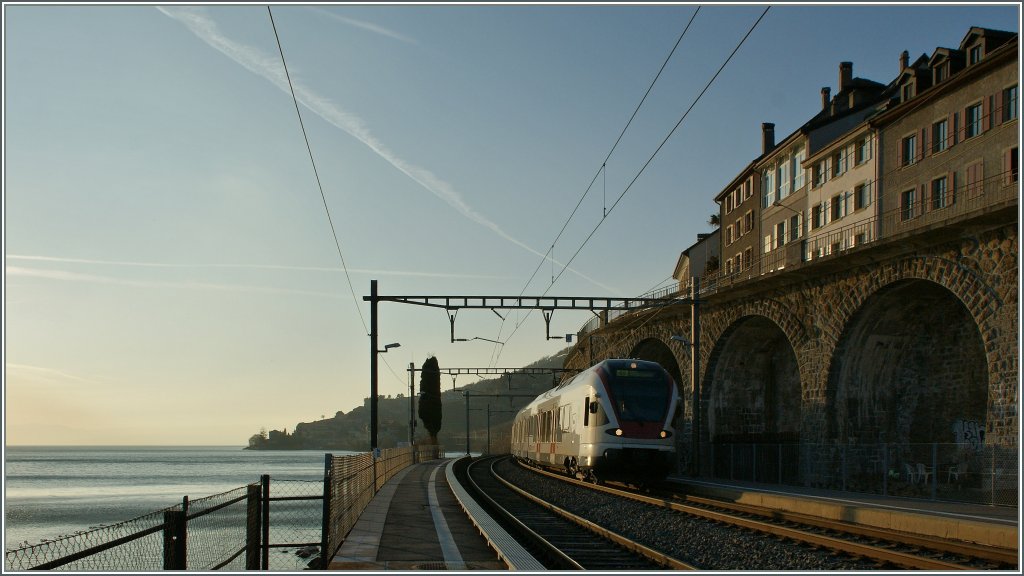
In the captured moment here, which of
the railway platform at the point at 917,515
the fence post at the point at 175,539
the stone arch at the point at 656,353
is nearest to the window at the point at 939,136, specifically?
the stone arch at the point at 656,353

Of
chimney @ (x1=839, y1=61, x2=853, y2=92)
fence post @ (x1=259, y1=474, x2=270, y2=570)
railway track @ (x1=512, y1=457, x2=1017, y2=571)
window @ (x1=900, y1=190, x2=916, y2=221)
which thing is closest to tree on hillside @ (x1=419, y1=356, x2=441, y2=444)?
chimney @ (x1=839, y1=61, x2=853, y2=92)

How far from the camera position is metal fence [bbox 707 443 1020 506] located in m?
25.8

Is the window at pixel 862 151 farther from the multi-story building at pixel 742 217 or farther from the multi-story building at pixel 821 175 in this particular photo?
the multi-story building at pixel 742 217

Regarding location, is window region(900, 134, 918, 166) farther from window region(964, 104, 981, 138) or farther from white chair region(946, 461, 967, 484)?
white chair region(946, 461, 967, 484)

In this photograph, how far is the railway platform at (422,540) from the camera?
11.5m

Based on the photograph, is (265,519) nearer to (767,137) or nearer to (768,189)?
(768,189)

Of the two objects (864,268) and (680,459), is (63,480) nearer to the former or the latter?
(680,459)

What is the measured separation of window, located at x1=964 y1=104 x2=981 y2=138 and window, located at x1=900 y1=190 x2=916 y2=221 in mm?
4228

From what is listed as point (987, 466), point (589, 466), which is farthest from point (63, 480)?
point (987, 466)

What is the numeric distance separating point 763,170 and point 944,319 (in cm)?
2865

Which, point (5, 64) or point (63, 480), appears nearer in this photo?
point (5, 64)

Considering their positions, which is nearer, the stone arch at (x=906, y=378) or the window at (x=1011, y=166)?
the stone arch at (x=906, y=378)

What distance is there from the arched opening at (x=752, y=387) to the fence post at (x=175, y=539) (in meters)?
28.7

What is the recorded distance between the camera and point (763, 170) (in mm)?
56281
